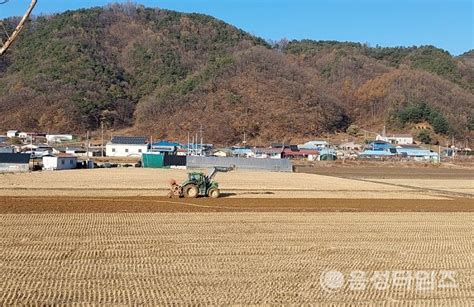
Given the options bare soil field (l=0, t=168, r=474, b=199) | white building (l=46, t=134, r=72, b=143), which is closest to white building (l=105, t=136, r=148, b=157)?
white building (l=46, t=134, r=72, b=143)

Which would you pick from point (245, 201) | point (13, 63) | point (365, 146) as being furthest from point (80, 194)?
point (13, 63)

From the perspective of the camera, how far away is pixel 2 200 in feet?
70.1

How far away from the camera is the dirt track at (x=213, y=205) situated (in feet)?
63.0

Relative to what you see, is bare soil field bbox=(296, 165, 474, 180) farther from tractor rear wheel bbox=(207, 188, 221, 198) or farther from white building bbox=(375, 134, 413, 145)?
white building bbox=(375, 134, 413, 145)

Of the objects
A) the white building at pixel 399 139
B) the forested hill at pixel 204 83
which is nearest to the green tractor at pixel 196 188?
the forested hill at pixel 204 83

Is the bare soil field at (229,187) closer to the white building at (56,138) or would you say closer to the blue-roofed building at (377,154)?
the blue-roofed building at (377,154)

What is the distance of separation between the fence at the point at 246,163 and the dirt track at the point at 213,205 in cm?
2389

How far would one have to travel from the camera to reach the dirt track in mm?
19203

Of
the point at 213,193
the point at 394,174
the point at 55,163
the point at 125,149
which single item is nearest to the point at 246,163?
the point at 394,174

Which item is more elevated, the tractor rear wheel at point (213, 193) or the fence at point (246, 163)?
the fence at point (246, 163)

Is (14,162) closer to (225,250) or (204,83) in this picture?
(225,250)

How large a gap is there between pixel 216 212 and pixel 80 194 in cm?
905

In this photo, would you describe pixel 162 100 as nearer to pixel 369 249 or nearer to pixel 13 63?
pixel 13 63

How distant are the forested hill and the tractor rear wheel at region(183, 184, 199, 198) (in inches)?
2486
